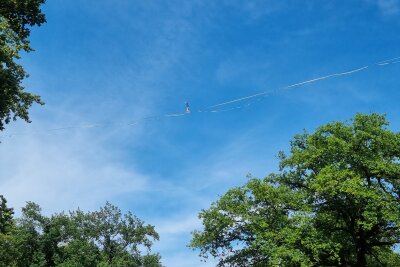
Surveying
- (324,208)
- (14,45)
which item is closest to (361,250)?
(324,208)

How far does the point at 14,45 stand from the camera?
20.9m

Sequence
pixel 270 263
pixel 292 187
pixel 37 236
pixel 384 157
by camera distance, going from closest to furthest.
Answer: pixel 270 263, pixel 384 157, pixel 292 187, pixel 37 236

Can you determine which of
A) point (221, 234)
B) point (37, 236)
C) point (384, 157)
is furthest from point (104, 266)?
point (384, 157)

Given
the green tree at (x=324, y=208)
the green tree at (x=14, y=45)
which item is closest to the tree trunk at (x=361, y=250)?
the green tree at (x=324, y=208)

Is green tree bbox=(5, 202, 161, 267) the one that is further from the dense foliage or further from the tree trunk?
the tree trunk

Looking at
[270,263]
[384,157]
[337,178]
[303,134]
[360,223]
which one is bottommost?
[270,263]

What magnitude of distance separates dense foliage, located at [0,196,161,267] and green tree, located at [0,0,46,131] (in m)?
33.0

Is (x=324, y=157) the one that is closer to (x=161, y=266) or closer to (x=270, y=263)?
(x=270, y=263)

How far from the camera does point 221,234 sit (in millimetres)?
31922

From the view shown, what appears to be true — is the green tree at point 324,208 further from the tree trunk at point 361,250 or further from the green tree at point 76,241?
the green tree at point 76,241

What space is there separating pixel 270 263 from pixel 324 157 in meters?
8.96

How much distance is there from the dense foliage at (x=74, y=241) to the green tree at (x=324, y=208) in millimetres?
27164

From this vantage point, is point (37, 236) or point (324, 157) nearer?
point (324, 157)

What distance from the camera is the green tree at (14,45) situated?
68.5 feet
